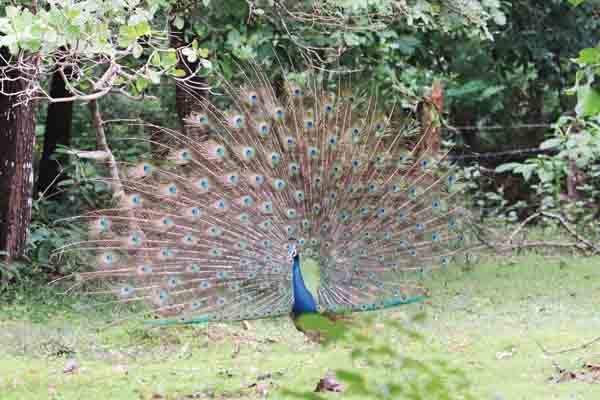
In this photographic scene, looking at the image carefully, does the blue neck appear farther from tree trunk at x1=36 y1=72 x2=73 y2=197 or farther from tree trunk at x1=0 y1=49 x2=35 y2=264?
tree trunk at x1=36 y1=72 x2=73 y2=197

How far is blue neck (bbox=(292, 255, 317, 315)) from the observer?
7.45 m

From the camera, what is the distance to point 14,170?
8.99 meters

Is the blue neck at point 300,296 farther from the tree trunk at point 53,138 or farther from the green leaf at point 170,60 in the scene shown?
the tree trunk at point 53,138

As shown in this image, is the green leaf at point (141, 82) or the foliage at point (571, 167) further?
the foliage at point (571, 167)

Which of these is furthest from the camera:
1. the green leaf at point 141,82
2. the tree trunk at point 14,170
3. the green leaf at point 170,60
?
the tree trunk at point 14,170

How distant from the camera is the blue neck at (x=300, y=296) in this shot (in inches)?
293

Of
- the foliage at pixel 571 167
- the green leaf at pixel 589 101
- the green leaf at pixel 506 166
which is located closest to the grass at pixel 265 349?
the foliage at pixel 571 167

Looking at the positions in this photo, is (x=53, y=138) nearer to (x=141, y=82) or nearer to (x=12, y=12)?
(x=141, y=82)

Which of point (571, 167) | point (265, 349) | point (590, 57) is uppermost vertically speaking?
point (590, 57)

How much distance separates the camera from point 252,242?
801 cm

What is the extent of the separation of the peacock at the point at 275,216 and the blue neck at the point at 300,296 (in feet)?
0.04

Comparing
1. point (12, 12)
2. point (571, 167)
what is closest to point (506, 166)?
point (571, 167)

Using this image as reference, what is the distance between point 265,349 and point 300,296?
0.48 m

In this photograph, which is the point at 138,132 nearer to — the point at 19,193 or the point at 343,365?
the point at 19,193
